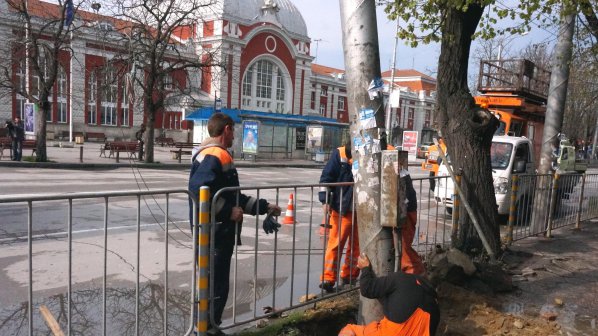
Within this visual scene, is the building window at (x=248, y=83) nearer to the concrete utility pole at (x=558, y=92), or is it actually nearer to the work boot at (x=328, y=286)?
the concrete utility pole at (x=558, y=92)

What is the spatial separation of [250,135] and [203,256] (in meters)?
25.3

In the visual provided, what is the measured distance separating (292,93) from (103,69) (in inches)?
1265

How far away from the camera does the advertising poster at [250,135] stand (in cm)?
2830

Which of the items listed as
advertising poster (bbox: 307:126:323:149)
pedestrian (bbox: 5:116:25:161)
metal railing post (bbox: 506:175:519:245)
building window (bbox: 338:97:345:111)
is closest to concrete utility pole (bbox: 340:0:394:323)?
metal railing post (bbox: 506:175:519:245)

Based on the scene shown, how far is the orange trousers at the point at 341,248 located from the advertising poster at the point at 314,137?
27563 millimetres

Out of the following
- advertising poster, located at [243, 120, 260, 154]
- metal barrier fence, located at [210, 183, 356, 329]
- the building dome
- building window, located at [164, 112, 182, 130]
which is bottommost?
metal barrier fence, located at [210, 183, 356, 329]

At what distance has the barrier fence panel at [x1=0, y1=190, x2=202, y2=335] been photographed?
3371 mm

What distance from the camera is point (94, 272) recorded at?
5.54m

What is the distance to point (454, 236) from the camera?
647 cm

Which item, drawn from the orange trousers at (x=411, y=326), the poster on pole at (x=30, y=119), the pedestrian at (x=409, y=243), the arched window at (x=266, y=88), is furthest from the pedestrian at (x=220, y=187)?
the arched window at (x=266, y=88)

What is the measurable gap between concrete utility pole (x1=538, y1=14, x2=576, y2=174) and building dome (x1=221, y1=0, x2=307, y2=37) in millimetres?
35874

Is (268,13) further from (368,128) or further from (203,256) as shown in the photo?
(203,256)

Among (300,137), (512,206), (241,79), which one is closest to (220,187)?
(512,206)

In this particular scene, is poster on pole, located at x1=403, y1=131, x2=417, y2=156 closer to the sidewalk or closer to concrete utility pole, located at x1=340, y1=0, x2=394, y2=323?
the sidewalk
